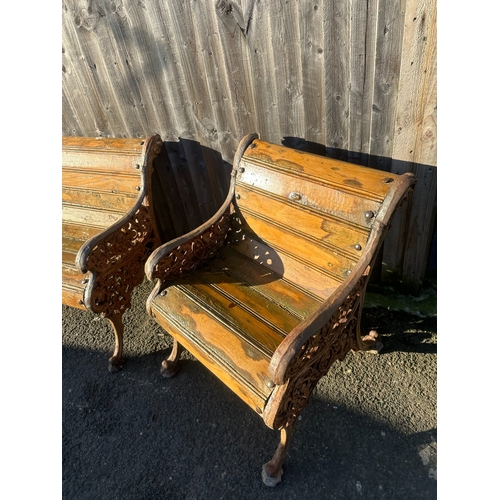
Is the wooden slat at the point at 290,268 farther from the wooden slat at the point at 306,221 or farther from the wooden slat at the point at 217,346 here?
the wooden slat at the point at 217,346

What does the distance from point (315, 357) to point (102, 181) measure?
222cm

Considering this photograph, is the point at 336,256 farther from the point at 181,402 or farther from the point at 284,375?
the point at 181,402

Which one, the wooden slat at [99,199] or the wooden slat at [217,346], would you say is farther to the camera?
the wooden slat at [99,199]

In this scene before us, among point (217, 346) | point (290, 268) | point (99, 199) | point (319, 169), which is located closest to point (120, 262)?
point (99, 199)

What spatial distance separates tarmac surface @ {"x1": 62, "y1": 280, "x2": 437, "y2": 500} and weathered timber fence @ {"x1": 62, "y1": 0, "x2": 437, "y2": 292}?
2.58ft

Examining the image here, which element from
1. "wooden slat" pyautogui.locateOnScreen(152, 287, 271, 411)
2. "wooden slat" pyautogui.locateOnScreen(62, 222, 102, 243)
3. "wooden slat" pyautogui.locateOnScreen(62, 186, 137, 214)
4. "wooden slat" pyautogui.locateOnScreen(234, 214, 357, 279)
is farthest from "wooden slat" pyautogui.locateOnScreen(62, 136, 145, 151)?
"wooden slat" pyautogui.locateOnScreen(152, 287, 271, 411)

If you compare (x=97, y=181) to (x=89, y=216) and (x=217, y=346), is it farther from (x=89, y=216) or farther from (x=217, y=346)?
(x=217, y=346)

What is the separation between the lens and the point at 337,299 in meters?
1.93

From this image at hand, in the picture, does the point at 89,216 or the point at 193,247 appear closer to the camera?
the point at 193,247

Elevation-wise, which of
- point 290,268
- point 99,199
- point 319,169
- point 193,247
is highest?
point 319,169

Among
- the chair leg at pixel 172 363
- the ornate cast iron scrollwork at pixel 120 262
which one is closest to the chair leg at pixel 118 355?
the ornate cast iron scrollwork at pixel 120 262

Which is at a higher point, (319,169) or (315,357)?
(319,169)

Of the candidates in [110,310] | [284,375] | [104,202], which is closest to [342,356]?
[284,375]

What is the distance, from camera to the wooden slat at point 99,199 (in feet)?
10.3
